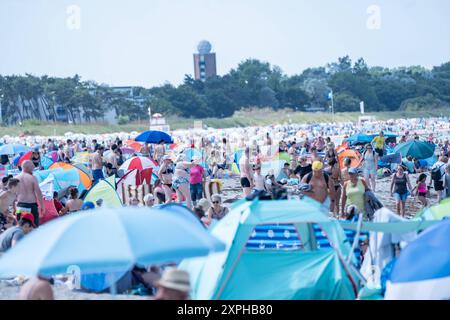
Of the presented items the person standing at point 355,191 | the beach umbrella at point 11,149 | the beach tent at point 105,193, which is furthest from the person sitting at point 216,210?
the beach umbrella at point 11,149

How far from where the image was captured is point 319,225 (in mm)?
8047

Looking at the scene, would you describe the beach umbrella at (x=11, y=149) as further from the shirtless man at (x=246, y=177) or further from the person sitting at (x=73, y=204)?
the person sitting at (x=73, y=204)

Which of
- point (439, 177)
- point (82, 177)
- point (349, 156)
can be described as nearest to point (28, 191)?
point (82, 177)

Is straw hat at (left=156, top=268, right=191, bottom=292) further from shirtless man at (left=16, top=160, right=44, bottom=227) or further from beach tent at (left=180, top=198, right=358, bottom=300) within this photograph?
shirtless man at (left=16, top=160, right=44, bottom=227)

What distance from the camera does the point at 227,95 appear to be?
96000 mm

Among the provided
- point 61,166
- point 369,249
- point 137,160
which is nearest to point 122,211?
point 369,249

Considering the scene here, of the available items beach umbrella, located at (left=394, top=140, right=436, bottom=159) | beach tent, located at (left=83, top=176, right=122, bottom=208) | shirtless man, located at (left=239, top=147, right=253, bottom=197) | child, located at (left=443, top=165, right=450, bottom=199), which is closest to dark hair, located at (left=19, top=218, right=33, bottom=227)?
beach tent, located at (left=83, top=176, right=122, bottom=208)

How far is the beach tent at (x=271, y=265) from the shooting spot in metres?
7.73

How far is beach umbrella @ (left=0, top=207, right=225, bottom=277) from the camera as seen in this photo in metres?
5.18

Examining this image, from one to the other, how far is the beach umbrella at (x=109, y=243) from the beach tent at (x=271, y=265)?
214 centimetres

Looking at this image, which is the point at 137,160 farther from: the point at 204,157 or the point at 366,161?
the point at 204,157

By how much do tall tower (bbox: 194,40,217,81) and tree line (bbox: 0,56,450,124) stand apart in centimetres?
980

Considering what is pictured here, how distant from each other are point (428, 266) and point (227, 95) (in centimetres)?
8940
